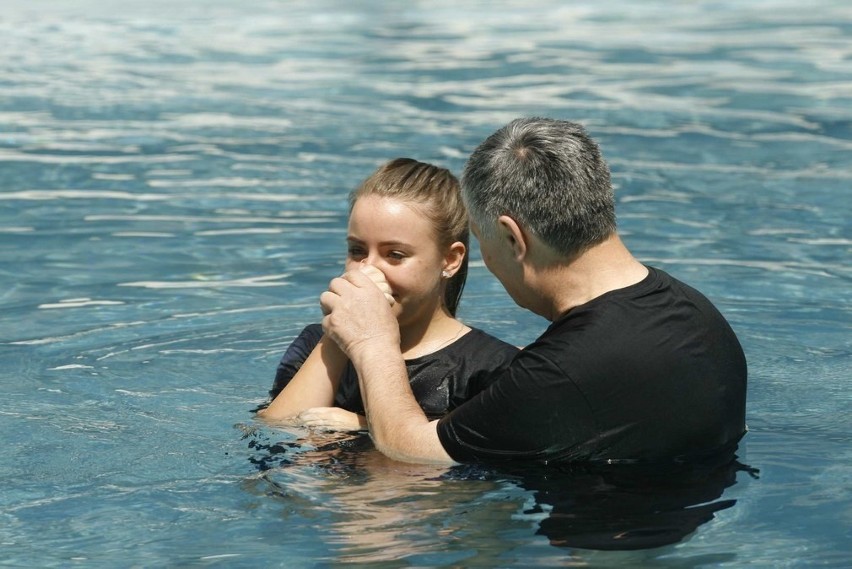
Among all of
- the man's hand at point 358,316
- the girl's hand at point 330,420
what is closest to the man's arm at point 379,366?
the man's hand at point 358,316

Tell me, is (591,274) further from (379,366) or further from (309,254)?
(309,254)

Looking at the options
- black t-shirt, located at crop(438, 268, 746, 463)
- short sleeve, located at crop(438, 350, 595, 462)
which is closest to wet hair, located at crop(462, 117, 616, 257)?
black t-shirt, located at crop(438, 268, 746, 463)

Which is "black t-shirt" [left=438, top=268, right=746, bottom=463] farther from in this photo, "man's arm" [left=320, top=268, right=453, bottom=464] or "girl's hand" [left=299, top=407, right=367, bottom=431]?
"girl's hand" [left=299, top=407, right=367, bottom=431]

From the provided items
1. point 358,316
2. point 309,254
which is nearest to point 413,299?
point 358,316

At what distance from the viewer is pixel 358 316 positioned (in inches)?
175

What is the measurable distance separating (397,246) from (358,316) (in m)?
0.34

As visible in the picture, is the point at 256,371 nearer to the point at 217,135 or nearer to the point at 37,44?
the point at 217,135

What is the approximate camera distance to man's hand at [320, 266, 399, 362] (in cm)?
441

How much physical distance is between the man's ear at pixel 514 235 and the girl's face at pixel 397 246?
554 millimetres

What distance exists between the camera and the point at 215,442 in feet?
16.7

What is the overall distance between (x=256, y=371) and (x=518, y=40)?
1400 cm

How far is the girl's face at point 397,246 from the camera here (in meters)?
4.65

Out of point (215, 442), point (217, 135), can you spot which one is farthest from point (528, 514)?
point (217, 135)

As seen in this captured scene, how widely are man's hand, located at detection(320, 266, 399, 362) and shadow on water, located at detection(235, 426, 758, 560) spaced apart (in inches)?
14.3
